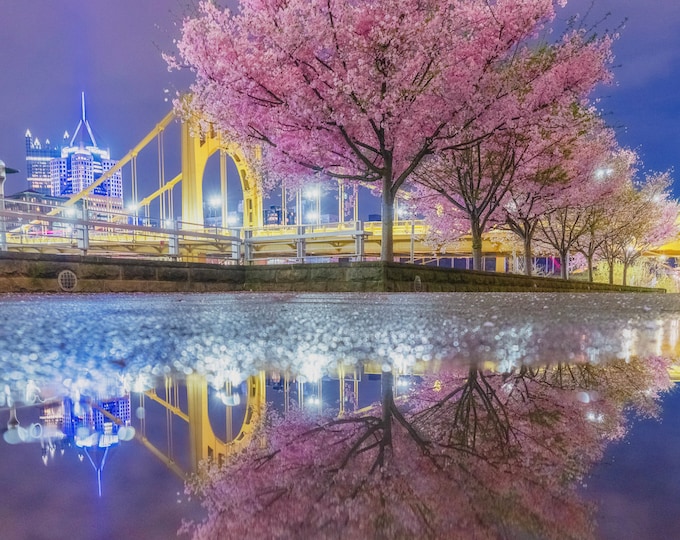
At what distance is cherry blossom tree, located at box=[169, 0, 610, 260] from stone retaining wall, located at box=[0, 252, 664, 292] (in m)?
1.39

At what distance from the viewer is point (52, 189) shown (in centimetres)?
12544

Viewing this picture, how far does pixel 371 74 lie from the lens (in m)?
9.27

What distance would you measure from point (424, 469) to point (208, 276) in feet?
34.2

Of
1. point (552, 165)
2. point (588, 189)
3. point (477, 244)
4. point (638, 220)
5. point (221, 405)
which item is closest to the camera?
point (221, 405)

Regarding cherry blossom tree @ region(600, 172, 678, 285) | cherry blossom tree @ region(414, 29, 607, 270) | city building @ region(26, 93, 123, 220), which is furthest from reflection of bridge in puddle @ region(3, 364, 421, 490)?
city building @ region(26, 93, 123, 220)

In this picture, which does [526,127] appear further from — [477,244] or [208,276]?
[208,276]

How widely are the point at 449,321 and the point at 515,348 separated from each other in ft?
3.55

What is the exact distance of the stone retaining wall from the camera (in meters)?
7.93

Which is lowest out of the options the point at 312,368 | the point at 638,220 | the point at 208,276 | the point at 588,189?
the point at 312,368

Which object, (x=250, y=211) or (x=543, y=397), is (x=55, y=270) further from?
(x=250, y=211)

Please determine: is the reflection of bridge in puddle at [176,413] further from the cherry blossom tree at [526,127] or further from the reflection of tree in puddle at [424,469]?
the cherry blossom tree at [526,127]

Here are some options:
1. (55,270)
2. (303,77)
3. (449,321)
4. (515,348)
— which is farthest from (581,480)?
(303,77)

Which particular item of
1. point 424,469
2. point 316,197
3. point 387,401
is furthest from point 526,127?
point 316,197

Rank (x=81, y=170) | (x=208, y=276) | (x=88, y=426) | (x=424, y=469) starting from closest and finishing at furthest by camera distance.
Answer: (x=424, y=469) → (x=88, y=426) → (x=208, y=276) → (x=81, y=170)
